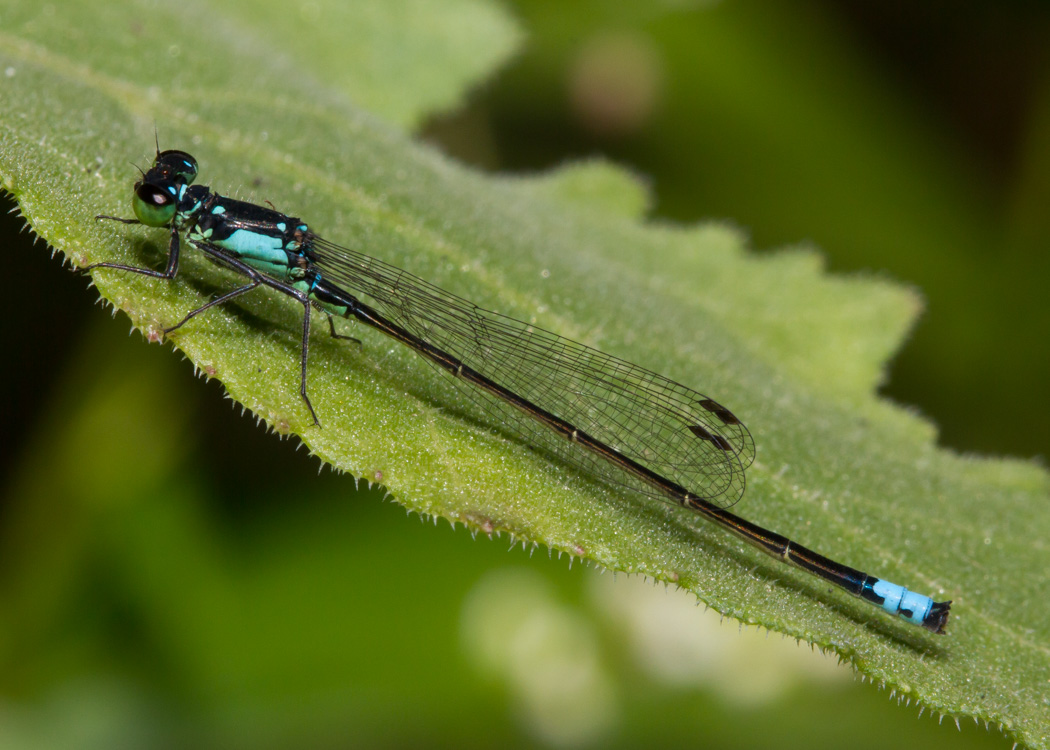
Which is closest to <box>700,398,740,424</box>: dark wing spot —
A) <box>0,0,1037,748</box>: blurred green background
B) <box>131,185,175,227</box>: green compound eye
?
<box>0,0,1037,748</box>: blurred green background

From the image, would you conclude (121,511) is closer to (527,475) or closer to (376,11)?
(527,475)

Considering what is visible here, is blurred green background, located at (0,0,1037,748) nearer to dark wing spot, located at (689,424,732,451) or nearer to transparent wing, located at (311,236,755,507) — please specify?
transparent wing, located at (311,236,755,507)

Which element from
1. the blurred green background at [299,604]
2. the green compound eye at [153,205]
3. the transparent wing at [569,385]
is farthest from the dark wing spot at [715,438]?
the green compound eye at [153,205]

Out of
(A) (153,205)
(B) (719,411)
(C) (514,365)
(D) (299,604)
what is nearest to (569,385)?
(C) (514,365)

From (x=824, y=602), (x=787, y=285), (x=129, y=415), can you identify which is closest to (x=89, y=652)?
(x=129, y=415)

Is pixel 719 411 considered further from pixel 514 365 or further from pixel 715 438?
pixel 514 365

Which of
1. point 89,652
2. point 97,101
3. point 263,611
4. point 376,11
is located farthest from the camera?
point 376,11

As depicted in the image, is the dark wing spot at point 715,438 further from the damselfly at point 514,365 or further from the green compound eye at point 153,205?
the green compound eye at point 153,205
